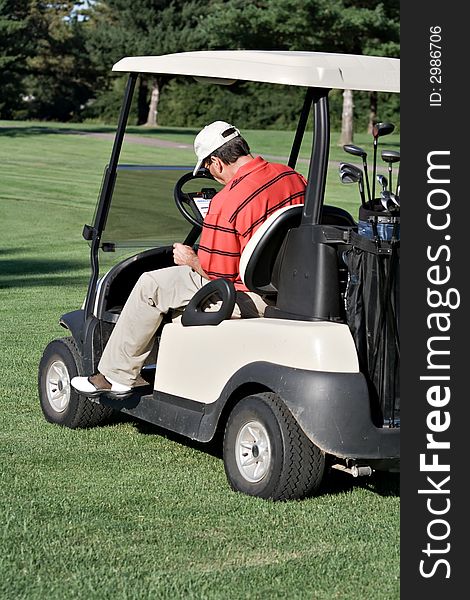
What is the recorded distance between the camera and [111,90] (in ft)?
192

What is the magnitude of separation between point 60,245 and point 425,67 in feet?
40.9

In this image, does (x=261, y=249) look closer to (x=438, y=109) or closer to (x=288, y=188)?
(x=288, y=188)

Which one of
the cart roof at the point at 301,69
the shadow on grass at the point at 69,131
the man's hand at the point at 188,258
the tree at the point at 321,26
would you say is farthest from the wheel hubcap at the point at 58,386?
the shadow on grass at the point at 69,131

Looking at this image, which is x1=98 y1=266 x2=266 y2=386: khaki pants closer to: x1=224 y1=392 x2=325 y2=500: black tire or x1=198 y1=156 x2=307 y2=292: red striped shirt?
x1=198 y1=156 x2=307 y2=292: red striped shirt

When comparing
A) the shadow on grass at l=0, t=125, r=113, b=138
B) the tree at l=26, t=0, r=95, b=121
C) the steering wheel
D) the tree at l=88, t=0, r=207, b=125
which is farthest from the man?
the tree at l=26, t=0, r=95, b=121

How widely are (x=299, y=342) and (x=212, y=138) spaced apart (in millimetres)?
1006

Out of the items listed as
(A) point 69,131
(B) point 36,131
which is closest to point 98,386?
(B) point 36,131

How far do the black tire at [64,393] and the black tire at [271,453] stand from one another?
1.24m

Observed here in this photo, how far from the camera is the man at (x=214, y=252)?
186 inches

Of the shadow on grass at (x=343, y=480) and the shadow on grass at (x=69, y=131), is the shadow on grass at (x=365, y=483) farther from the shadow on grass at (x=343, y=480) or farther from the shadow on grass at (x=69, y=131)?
the shadow on grass at (x=69, y=131)

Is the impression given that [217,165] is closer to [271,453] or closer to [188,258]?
[188,258]

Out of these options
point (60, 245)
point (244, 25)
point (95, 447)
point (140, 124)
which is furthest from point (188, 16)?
point (95, 447)

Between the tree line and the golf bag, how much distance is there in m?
32.1

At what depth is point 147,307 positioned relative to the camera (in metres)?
5.03
